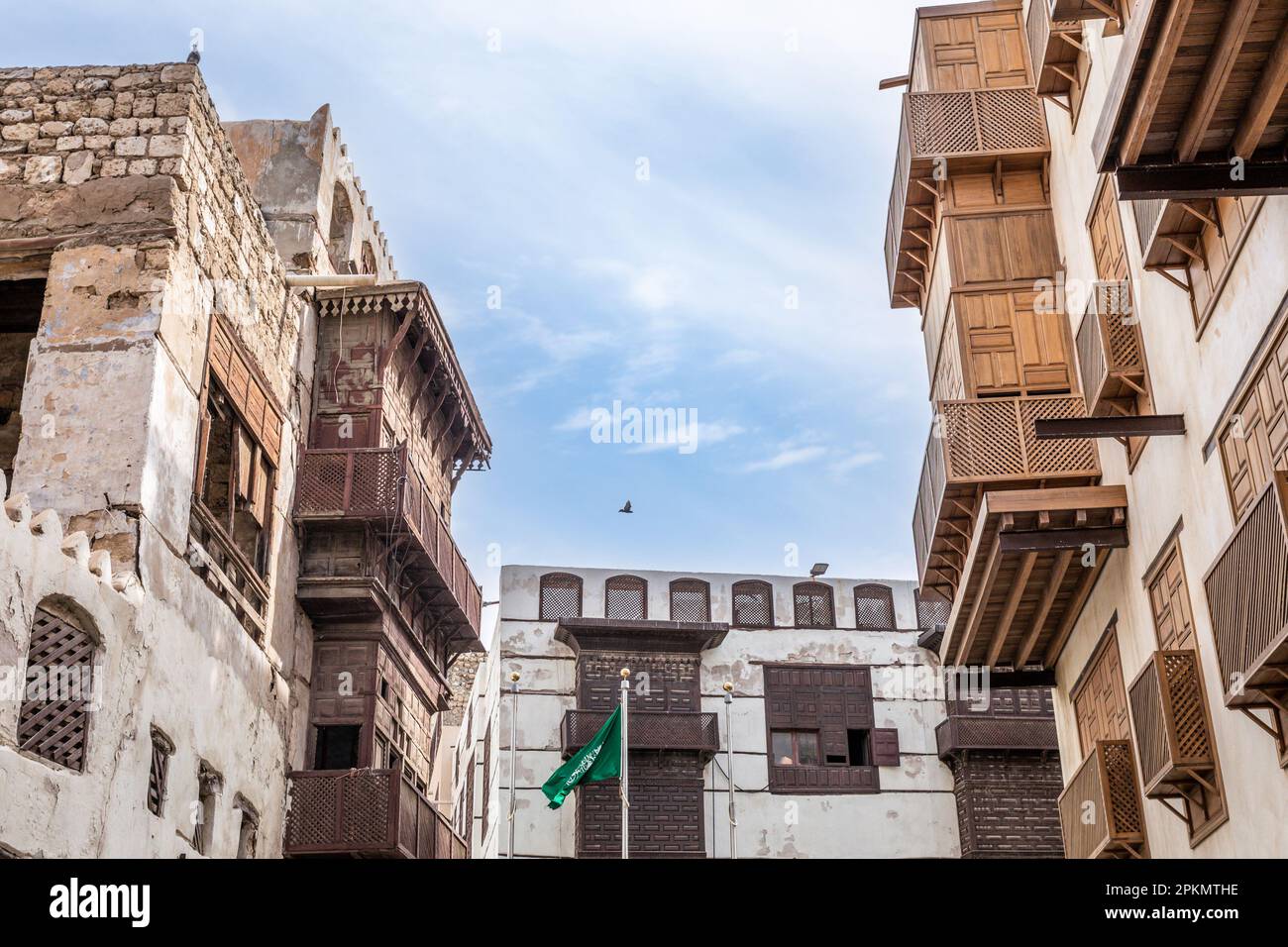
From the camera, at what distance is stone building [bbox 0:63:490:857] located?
12742 millimetres

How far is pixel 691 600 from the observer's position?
108 ft

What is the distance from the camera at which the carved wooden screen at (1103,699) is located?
50.0 feet

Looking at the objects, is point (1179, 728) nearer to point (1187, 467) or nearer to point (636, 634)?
point (1187, 467)

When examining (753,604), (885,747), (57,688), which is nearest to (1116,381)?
(57,688)

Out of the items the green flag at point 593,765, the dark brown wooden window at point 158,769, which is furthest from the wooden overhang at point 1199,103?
the green flag at point 593,765

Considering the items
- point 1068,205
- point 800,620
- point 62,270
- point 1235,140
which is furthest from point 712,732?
point 1235,140

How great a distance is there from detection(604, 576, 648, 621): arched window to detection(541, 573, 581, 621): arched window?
67cm

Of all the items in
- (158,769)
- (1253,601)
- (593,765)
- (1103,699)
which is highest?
(593,765)

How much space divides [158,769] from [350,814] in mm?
3990

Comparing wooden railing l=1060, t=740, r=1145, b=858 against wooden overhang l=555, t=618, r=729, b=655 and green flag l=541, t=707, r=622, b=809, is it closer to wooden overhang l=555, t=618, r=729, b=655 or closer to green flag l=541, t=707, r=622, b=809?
green flag l=541, t=707, r=622, b=809

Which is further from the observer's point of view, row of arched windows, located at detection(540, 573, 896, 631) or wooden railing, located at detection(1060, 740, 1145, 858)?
row of arched windows, located at detection(540, 573, 896, 631)

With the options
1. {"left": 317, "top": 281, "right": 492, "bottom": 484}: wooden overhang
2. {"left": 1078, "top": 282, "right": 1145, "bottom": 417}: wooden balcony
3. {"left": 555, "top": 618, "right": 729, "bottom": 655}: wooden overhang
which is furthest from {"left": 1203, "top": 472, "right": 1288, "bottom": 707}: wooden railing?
{"left": 555, "top": 618, "right": 729, "bottom": 655}: wooden overhang
